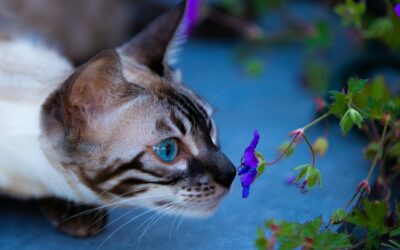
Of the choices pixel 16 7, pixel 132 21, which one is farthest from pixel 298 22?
pixel 16 7

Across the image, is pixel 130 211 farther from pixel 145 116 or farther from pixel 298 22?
pixel 298 22

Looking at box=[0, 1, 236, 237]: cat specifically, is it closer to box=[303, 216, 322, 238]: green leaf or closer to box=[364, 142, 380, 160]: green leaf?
box=[303, 216, 322, 238]: green leaf

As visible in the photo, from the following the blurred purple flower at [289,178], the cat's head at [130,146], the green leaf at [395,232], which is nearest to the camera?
the green leaf at [395,232]

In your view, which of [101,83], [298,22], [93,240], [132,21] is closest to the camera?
[101,83]

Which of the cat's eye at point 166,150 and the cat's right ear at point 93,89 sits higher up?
the cat's right ear at point 93,89

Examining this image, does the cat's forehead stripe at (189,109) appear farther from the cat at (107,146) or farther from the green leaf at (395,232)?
the green leaf at (395,232)

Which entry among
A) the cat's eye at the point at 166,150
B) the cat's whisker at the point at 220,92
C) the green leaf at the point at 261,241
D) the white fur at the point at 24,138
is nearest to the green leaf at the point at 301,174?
the green leaf at the point at 261,241
